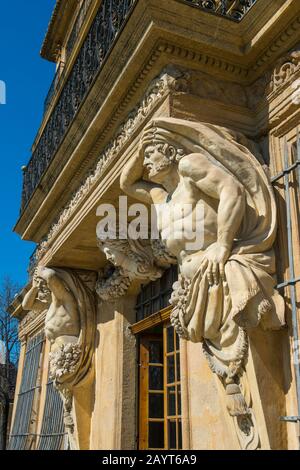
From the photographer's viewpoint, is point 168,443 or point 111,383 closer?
point 168,443

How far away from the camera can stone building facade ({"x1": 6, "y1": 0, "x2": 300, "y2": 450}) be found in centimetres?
264

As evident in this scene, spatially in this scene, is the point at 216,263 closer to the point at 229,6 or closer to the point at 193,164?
the point at 193,164

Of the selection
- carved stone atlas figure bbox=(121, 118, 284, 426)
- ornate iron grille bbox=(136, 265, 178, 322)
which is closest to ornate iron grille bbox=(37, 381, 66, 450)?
ornate iron grille bbox=(136, 265, 178, 322)

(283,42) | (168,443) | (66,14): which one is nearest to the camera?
(283,42)

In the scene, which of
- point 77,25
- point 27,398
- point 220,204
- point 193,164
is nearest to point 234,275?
point 220,204

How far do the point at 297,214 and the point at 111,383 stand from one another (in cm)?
281

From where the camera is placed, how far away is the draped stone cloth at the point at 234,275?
2.58 meters

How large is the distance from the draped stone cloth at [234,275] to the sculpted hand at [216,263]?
0.03m

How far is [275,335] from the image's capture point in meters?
2.70

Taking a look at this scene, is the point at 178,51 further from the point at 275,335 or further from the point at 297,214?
the point at 275,335

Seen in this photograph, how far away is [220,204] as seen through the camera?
2754 mm

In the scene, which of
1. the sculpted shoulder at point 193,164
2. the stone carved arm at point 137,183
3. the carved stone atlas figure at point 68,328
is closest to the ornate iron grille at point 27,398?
the carved stone atlas figure at point 68,328

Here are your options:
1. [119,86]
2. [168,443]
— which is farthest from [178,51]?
[168,443]

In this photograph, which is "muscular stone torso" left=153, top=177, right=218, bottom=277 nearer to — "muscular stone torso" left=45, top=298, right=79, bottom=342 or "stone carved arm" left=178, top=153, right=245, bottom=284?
"stone carved arm" left=178, top=153, right=245, bottom=284
